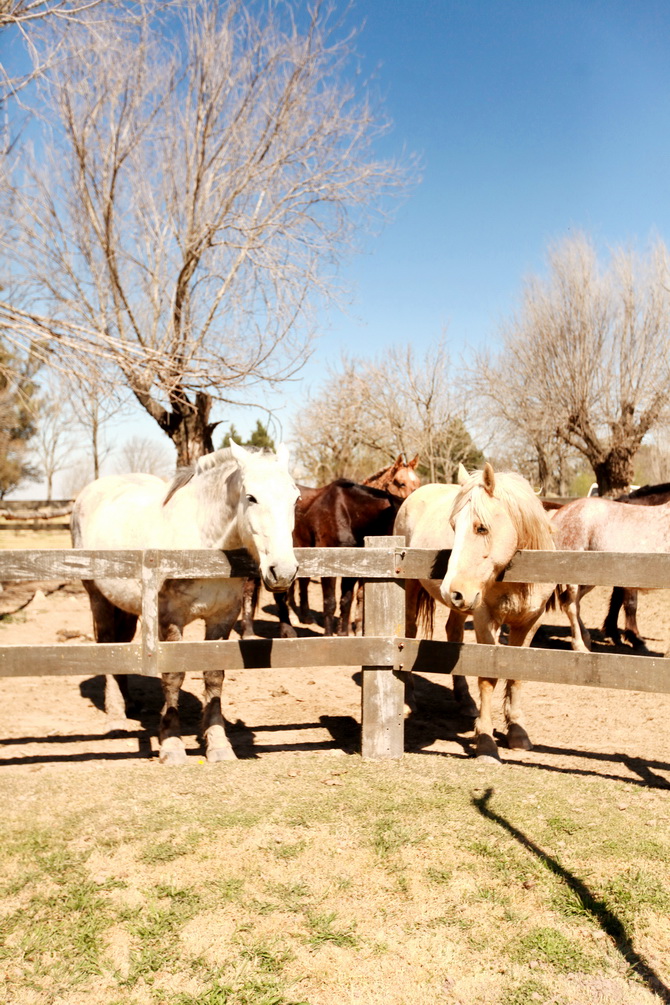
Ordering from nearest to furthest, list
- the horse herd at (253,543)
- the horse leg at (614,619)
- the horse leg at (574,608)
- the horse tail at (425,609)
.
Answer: the horse herd at (253,543) < the horse tail at (425,609) < the horse leg at (574,608) < the horse leg at (614,619)

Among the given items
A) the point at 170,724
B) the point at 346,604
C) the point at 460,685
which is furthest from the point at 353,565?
the point at 346,604

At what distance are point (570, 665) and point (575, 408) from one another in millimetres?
15650

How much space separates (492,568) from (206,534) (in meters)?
1.83

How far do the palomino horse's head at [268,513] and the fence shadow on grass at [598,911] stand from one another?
160 cm

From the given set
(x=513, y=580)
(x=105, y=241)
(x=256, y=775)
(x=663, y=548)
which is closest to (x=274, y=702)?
(x=256, y=775)

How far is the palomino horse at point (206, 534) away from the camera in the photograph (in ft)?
13.1

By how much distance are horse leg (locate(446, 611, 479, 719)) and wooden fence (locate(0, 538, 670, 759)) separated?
130cm

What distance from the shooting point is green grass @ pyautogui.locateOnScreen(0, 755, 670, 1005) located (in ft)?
8.01

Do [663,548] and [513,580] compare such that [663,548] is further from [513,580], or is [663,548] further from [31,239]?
[31,239]

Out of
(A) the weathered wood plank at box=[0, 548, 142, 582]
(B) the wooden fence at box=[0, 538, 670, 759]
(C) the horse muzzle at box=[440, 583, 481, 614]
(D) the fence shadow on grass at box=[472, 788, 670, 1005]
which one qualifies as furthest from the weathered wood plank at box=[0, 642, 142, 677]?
(D) the fence shadow on grass at box=[472, 788, 670, 1005]

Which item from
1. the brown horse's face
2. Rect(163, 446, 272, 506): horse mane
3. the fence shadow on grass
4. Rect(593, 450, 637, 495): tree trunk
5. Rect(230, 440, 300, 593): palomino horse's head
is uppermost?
Rect(593, 450, 637, 495): tree trunk

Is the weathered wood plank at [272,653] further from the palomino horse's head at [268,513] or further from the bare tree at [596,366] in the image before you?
the bare tree at [596,366]

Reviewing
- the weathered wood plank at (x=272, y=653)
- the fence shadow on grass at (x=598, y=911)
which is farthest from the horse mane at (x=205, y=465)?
the fence shadow on grass at (x=598, y=911)

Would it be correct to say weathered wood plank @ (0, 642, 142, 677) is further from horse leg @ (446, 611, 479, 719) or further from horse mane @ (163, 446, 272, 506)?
horse leg @ (446, 611, 479, 719)
